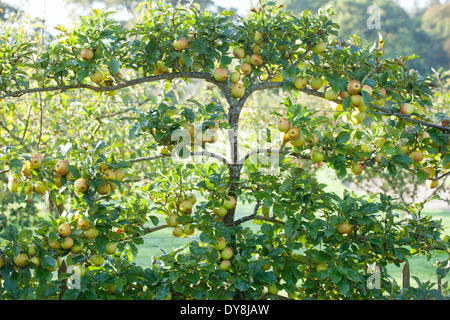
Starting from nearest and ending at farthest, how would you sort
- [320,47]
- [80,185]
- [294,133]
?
[80,185] → [294,133] → [320,47]

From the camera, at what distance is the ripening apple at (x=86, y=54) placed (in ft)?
4.71

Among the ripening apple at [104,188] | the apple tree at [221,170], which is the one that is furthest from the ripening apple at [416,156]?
the ripening apple at [104,188]

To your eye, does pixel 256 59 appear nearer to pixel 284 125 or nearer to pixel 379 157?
pixel 284 125

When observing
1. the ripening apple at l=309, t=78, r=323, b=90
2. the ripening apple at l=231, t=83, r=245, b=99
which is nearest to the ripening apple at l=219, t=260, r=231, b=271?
the ripening apple at l=231, t=83, r=245, b=99

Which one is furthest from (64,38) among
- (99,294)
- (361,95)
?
(361,95)

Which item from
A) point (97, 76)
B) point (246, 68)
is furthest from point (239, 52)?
point (97, 76)

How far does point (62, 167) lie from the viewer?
1363 mm

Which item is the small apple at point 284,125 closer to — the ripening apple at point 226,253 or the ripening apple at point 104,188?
the ripening apple at point 226,253

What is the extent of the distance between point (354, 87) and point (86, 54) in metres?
0.86

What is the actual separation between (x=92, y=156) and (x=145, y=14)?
0.51m

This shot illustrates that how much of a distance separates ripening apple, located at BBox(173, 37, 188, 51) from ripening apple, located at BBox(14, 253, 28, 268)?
0.78 meters

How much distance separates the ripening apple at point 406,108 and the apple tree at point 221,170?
0.03 m
